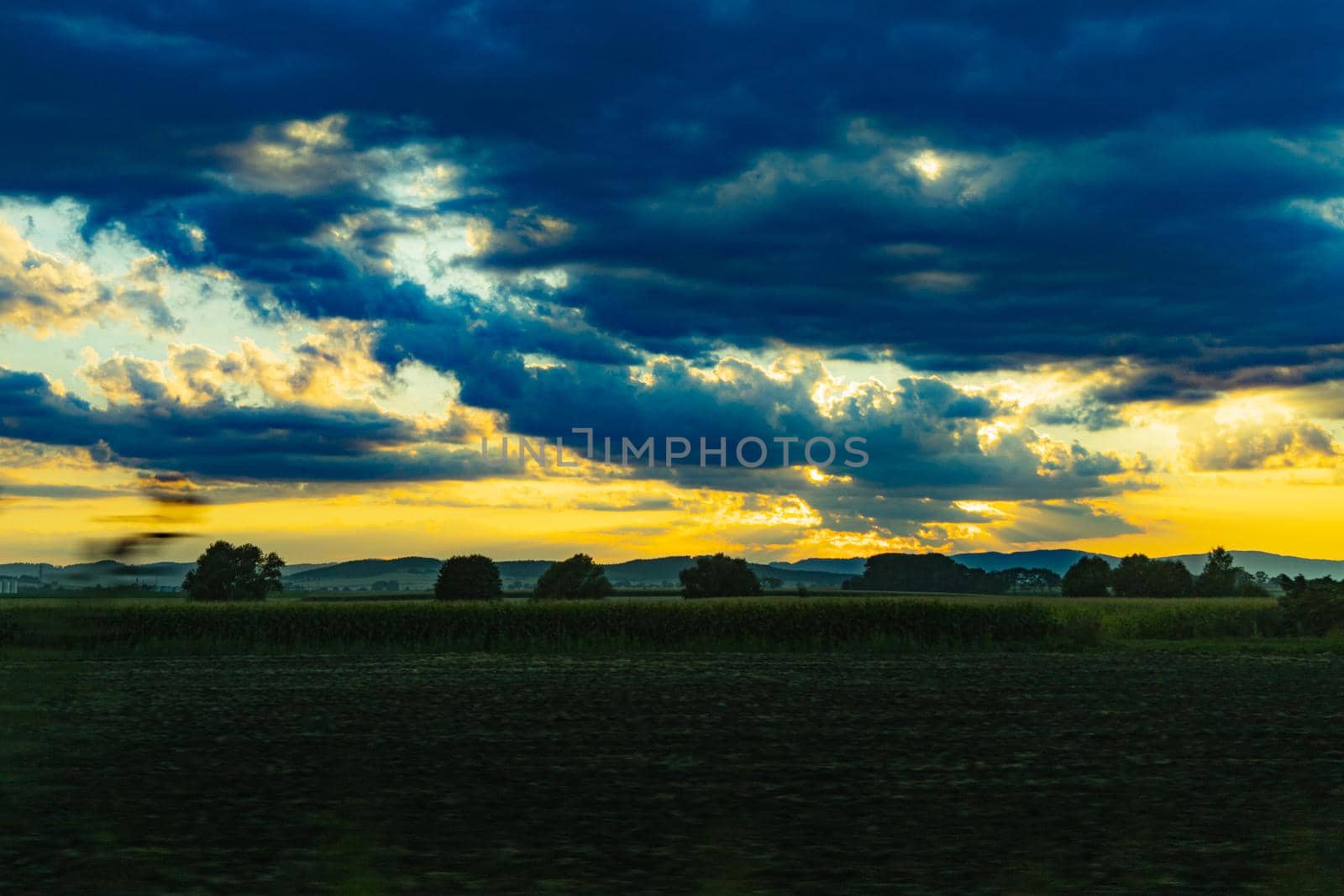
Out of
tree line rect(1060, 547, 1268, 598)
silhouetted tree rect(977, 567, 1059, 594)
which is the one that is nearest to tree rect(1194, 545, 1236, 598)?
tree line rect(1060, 547, 1268, 598)

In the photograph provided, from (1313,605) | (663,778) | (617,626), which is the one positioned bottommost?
(663,778)

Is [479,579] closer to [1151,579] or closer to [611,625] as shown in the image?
[611,625]

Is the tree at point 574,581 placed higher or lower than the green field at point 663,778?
higher

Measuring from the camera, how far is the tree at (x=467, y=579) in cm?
6041

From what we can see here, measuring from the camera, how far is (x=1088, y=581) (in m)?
73.9

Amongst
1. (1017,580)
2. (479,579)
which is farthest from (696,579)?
(1017,580)

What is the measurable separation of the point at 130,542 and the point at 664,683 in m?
18.7

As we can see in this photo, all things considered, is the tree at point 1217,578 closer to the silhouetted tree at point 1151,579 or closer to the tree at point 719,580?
the silhouetted tree at point 1151,579

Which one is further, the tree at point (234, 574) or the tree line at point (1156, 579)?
the tree line at point (1156, 579)

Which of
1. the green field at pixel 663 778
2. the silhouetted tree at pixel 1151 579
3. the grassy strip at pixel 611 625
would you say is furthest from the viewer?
the silhouetted tree at pixel 1151 579

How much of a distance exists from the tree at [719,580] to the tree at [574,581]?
5.08 meters

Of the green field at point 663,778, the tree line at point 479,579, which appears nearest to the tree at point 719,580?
the tree line at point 479,579

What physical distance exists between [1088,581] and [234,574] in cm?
4742

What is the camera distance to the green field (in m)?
9.09
